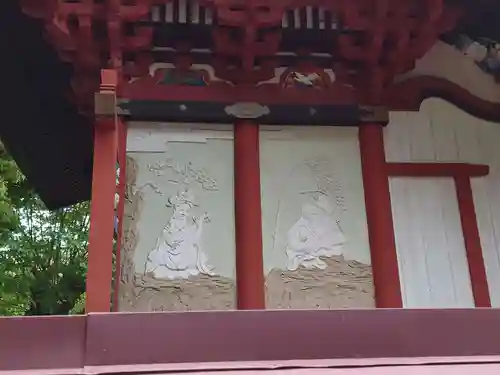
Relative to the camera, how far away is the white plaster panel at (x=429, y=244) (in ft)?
12.3

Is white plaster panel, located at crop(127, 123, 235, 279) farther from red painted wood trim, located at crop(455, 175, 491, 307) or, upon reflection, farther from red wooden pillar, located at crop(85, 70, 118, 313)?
red painted wood trim, located at crop(455, 175, 491, 307)

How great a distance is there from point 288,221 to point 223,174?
18.5 inches

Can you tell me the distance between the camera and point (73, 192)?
6324mm

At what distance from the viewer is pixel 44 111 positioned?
5.15 meters

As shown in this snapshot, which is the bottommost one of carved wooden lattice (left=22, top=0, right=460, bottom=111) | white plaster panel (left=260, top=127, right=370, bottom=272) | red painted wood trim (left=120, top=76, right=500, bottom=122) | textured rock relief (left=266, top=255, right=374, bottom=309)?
textured rock relief (left=266, top=255, right=374, bottom=309)

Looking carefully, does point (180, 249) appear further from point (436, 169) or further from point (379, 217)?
point (436, 169)

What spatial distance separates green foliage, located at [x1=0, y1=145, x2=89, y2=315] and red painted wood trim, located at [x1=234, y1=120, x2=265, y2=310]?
23.1ft

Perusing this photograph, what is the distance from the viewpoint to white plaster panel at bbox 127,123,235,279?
3.68m

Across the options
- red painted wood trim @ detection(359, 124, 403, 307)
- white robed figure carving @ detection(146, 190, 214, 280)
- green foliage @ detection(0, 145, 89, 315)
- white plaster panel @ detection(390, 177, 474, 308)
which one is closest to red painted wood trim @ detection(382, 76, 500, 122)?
red painted wood trim @ detection(359, 124, 403, 307)

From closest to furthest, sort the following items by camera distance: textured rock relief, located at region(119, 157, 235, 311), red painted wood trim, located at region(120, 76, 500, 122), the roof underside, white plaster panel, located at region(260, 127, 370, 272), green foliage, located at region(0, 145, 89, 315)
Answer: textured rock relief, located at region(119, 157, 235, 311) → white plaster panel, located at region(260, 127, 370, 272) → red painted wood trim, located at region(120, 76, 500, 122) → the roof underside → green foliage, located at region(0, 145, 89, 315)

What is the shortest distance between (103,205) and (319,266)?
139 centimetres

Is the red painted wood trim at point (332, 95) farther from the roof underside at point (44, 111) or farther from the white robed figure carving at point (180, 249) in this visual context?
the white robed figure carving at point (180, 249)

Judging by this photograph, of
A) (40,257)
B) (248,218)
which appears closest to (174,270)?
(248,218)

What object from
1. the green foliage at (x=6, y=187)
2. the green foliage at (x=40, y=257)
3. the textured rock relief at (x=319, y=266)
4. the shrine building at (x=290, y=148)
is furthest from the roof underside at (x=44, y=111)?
the green foliage at (x=40, y=257)
